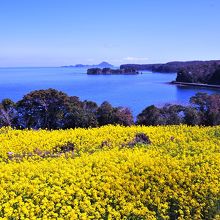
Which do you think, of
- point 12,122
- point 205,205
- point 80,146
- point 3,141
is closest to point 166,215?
point 205,205

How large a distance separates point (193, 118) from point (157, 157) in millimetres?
20165

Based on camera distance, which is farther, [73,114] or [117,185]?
[73,114]

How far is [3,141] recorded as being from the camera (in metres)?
11.9

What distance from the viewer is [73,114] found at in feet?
92.8

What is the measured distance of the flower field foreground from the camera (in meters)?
6.64

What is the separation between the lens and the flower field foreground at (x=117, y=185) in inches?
261

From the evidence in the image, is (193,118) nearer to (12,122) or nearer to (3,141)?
(12,122)

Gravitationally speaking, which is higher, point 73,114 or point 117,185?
point 117,185

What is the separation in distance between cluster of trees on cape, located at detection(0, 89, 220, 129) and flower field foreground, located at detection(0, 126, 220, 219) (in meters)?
17.7

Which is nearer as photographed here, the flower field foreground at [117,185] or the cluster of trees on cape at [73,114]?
the flower field foreground at [117,185]

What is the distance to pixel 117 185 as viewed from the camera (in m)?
7.49

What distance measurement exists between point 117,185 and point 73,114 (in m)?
21.0

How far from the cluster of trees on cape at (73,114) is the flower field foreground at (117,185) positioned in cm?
1767

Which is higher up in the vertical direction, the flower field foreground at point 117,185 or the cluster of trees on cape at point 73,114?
the flower field foreground at point 117,185
